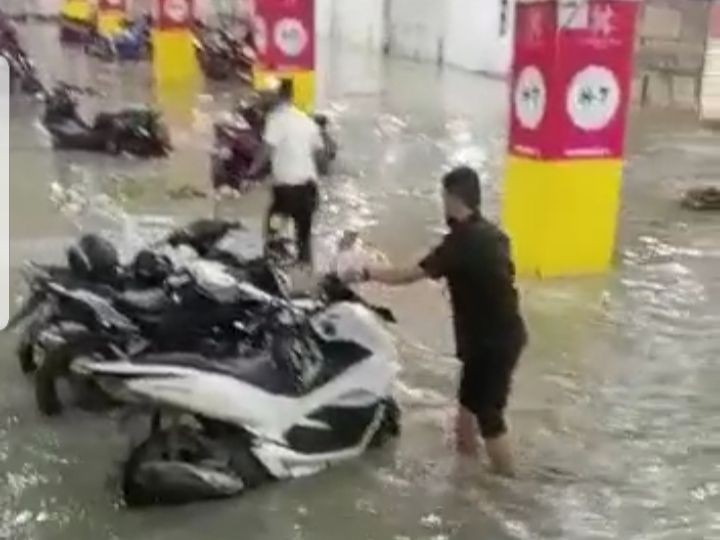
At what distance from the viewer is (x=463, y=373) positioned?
6.39m

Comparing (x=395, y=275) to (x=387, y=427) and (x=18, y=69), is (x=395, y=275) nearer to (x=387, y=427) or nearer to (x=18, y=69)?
(x=387, y=427)

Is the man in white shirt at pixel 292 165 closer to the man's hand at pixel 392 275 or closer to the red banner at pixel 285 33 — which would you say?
the man's hand at pixel 392 275

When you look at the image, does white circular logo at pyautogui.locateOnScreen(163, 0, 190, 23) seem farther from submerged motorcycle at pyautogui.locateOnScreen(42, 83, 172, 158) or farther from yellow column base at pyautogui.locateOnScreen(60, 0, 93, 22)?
yellow column base at pyautogui.locateOnScreen(60, 0, 93, 22)

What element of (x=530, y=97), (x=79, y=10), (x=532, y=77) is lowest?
(x=79, y=10)

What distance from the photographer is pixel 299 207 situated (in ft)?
33.5

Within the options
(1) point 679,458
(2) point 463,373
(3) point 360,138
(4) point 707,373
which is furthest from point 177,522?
(3) point 360,138

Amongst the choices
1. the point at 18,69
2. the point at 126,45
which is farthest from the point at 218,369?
the point at 126,45

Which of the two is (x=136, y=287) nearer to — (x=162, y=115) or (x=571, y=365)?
(x=571, y=365)

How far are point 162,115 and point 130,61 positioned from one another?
806 cm

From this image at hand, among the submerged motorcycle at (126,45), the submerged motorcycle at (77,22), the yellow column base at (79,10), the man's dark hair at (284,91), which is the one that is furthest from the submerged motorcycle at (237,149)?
the yellow column base at (79,10)

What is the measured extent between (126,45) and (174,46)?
3.32m

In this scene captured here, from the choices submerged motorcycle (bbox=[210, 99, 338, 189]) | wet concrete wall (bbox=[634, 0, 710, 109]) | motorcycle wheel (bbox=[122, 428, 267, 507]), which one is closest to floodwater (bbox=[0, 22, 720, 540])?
motorcycle wheel (bbox=[122, 428, 267, 507])

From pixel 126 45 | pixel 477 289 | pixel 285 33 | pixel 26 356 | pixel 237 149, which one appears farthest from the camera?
pixel 126 45

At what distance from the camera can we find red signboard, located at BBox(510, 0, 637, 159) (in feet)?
32.3
